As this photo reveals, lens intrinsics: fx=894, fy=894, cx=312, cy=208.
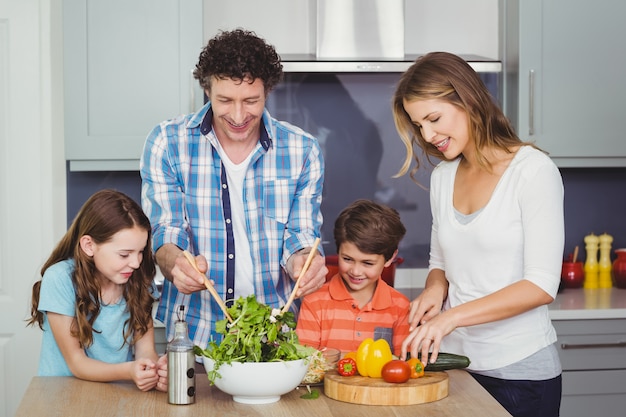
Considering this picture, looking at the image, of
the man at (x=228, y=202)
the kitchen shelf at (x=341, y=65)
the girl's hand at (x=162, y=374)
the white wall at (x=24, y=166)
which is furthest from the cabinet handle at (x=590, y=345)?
the white wall at (x=24, y=166)

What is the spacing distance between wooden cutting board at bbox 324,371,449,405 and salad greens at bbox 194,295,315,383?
4.3 inches

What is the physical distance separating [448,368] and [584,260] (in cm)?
215

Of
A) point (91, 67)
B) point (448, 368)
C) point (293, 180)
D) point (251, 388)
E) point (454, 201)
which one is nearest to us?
point (251, 388)

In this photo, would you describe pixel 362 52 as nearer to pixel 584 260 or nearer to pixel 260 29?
pixel 260 29

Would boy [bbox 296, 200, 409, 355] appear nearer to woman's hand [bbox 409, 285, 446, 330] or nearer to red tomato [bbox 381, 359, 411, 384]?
woman's hand [bbox 409, 285, 446, 330]

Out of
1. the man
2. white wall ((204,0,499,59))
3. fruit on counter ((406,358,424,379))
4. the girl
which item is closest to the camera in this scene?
fruit on counter ((406,358,424,379))

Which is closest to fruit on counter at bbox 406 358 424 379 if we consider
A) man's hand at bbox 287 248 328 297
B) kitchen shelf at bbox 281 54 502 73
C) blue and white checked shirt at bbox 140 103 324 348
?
man's hand at bbox 287 248 328 297

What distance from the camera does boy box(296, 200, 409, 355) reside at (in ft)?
8.75

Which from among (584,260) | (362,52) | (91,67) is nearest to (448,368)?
(362,52)

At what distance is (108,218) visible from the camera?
2.32 meters

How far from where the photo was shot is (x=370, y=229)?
273cm

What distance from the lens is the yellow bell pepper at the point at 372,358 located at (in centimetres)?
199

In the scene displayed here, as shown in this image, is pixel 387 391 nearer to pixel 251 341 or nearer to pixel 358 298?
pixel 251 341

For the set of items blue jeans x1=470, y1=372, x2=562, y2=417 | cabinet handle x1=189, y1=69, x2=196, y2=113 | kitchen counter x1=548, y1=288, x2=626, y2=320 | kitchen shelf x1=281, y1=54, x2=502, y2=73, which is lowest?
blue jeans x1=470, y1=372, x2=562, y2=417
